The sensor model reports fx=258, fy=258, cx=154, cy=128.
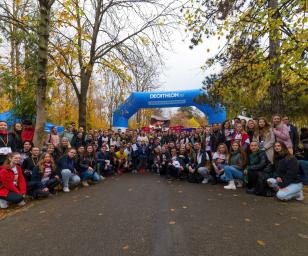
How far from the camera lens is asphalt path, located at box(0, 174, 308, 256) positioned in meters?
3.53

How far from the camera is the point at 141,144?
12.2 meters

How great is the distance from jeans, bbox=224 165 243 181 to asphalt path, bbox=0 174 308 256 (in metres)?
0.92

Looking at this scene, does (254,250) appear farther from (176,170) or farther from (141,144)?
(141,144)

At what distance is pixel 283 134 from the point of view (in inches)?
282

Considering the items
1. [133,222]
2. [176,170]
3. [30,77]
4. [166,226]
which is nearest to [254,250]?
[166,226]

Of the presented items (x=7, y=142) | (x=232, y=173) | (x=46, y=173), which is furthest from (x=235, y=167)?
(x=7, y=142)

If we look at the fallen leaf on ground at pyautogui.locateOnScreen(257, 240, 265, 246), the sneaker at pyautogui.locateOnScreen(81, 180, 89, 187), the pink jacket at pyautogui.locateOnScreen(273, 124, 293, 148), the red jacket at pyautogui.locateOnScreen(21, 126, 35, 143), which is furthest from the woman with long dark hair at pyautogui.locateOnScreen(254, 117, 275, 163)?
the red jacket at pyautogui.locateOnScreen(21, 126, 35, 143)

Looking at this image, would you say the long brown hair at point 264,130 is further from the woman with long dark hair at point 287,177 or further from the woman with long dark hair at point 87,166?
the woman with long dark hair at point 87,166

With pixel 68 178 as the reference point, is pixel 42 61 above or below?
above

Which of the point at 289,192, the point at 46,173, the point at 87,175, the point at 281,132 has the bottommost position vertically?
the point at 289,192

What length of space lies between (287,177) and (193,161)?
11.9 feet

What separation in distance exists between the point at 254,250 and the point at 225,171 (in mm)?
4404

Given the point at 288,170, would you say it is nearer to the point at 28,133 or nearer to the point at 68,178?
the point at 68,178

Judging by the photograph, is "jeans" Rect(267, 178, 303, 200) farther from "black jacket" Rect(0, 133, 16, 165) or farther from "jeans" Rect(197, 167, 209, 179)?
"black jacket" Rect(0, 133, 16, 165)
